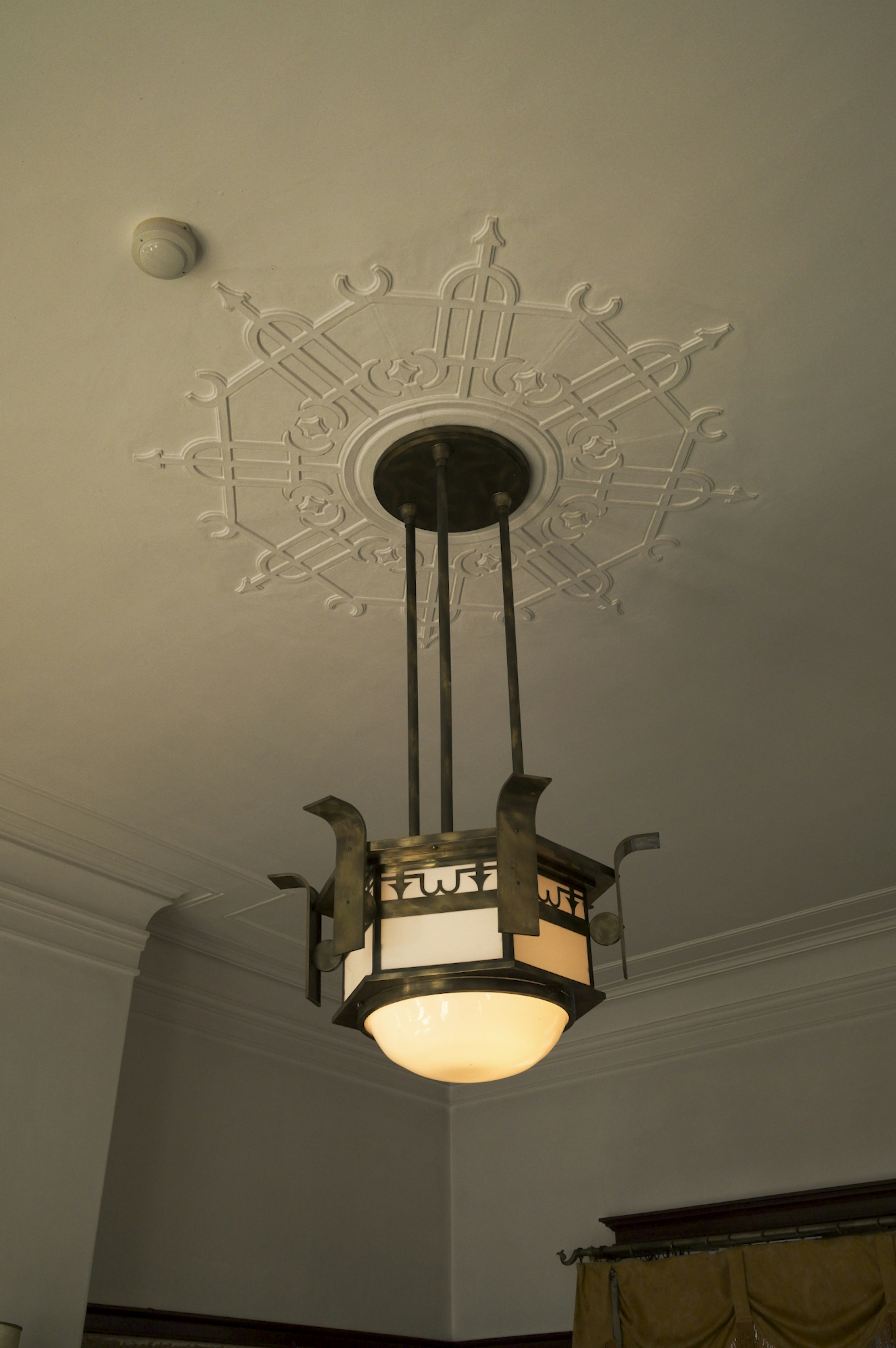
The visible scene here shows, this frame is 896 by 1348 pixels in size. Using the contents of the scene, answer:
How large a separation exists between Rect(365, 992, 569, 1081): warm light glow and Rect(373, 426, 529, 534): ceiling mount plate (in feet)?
3.98

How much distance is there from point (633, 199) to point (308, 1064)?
4.44 meters

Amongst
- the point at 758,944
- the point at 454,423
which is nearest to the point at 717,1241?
the point at 758,944

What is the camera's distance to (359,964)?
5.88ft

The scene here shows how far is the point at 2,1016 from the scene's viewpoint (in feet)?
12.4

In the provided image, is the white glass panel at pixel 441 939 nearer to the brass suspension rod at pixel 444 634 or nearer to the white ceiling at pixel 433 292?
the brass suspension rod at pixel 444 634

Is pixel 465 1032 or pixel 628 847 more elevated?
pixel 628 847

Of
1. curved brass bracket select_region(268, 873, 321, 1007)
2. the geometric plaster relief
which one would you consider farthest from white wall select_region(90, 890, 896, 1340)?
curved brass bracket select_region(268, 873, 321, 1007)

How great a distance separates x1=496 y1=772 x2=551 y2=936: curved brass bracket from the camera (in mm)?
1659

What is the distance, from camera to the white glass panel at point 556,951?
68.1 inches

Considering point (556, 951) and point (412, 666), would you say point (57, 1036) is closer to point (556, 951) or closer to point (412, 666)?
point (412, 666)

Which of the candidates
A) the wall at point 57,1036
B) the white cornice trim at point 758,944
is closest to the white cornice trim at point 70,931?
the wall at point 57,1036

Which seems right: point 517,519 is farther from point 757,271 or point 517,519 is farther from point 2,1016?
point 2,1016

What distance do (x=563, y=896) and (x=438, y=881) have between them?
0.23 metres

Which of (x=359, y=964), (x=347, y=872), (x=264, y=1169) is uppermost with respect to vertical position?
(x=264, y=1169)
